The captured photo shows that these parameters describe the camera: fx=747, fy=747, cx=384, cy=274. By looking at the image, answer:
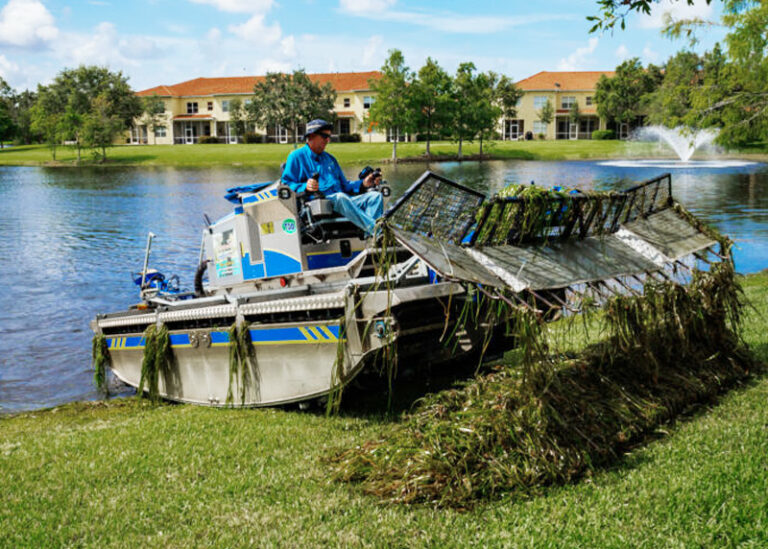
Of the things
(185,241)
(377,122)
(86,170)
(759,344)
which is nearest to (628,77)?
(377,122)

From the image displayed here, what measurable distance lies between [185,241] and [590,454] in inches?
997

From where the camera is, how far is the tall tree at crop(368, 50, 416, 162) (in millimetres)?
80438

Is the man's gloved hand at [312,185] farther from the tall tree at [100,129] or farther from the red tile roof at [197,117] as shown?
the red tile roof at [197,117]

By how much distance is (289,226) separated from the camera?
9.29 m

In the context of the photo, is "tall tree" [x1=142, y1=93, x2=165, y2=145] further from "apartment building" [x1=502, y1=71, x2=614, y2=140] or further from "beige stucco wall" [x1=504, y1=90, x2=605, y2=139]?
"beige stucco wall" [x1=504, y1=90, x2=605, y2=139]

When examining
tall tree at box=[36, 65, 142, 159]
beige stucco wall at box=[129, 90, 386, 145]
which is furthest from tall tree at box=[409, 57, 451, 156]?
tall tree at box=[36, 65, 142, 159]

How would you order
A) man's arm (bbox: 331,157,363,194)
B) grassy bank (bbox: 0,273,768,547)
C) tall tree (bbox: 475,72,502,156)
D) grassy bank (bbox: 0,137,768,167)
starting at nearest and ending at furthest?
1. grassy bank (bbox: 0,273,768,547)
2. man's arm (bbox: 331,157,363,194)
3. grassy bank (bbox: 0,137,768,167)
4. tall tree (bbox: 475,72,502,156)

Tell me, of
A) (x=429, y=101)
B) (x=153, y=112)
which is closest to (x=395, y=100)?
(x=429, y=101)

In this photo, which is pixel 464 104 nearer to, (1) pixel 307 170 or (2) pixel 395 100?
(2) pixel 395 100

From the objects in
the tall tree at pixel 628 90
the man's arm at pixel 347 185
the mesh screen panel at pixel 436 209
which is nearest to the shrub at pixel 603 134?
the tall tree at pixel 628 90

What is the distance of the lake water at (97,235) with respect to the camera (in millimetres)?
14602

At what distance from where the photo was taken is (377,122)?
81.4 metres

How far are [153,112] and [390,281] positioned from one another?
109 m

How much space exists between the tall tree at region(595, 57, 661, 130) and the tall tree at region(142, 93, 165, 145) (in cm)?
6280
